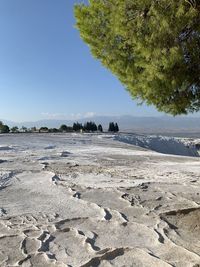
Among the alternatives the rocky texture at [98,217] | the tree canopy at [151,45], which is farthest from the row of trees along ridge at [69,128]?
the tree canopy at [151,45]

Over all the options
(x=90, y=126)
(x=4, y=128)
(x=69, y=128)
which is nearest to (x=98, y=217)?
(x=4, y=128)

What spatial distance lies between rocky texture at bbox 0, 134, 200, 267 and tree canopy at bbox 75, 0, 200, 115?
224cm

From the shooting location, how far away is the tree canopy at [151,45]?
6.90 metres

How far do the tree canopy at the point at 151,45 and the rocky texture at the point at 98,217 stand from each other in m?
2.24

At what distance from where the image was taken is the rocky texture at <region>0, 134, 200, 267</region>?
5.97 m

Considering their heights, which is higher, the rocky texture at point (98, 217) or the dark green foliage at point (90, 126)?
the dark green foliage at point (90, 126)

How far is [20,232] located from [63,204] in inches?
80.8

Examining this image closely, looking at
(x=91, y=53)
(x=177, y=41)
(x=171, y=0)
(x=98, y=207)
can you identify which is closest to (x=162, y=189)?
(x=98, y=207)

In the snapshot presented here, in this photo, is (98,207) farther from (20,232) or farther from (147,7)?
(147,7)

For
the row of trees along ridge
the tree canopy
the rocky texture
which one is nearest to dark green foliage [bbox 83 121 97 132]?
the row of trees along ridge

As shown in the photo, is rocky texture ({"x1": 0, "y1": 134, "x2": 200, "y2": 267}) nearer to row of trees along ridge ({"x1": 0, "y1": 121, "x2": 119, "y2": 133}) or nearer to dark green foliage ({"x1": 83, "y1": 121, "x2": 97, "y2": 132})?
row of trees along ridge ({"x1": 0, "y1": 121, "x2": 119, "y2": 133})

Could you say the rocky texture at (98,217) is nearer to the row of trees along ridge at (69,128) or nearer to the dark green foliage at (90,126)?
the row of trees along ridge at (69,128)

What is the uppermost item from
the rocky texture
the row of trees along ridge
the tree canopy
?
the tree canopy

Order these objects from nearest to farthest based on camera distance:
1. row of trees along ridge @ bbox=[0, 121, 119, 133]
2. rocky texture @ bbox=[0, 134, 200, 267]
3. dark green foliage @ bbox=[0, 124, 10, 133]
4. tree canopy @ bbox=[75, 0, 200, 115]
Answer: rocky texture @ bbox=[0, 134, 200, 267], tree canopy @ bbox=[75, 0, 200, 115], dark green foliage @ bbox=[0, 124, 10, 133], row of trees along ridge @ bbox=[0, 121, 119, 133]
